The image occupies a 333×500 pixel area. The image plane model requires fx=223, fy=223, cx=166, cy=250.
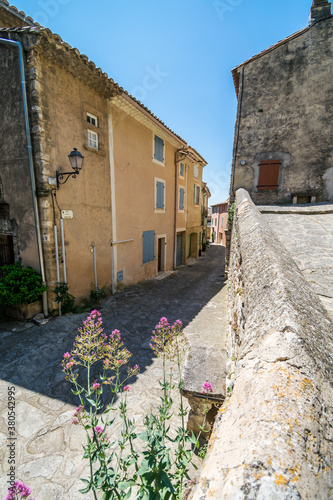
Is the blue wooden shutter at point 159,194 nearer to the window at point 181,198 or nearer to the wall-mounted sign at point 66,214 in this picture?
the window at point 181,198

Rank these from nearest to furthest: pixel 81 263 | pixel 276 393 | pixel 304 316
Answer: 1. pixel 276 393
2. pixel 304 316
3. pixel 81 263

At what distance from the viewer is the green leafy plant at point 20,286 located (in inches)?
224

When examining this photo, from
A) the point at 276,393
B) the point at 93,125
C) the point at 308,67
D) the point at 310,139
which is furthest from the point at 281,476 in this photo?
the point at 308,67

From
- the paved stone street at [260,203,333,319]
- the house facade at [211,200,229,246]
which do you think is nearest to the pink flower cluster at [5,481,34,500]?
the paved stone street at [260,203,333,319]

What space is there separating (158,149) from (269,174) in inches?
217

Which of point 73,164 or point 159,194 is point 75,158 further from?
point 159,194

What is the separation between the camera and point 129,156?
365 inches

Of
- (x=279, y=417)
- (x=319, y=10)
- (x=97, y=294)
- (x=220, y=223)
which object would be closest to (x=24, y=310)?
(x=97, y=294)

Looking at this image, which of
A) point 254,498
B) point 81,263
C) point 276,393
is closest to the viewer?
point 254,498

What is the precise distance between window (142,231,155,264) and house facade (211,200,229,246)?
18.9 metres

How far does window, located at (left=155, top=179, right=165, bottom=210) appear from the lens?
37.9 ft

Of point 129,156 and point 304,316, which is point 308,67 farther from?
point 304,316

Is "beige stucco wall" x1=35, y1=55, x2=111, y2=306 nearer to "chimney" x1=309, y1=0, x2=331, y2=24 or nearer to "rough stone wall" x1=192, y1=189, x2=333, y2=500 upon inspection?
"rough stone wall" x1=192, y1=189, x2=333, y2=500

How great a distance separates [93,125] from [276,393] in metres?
8.61
